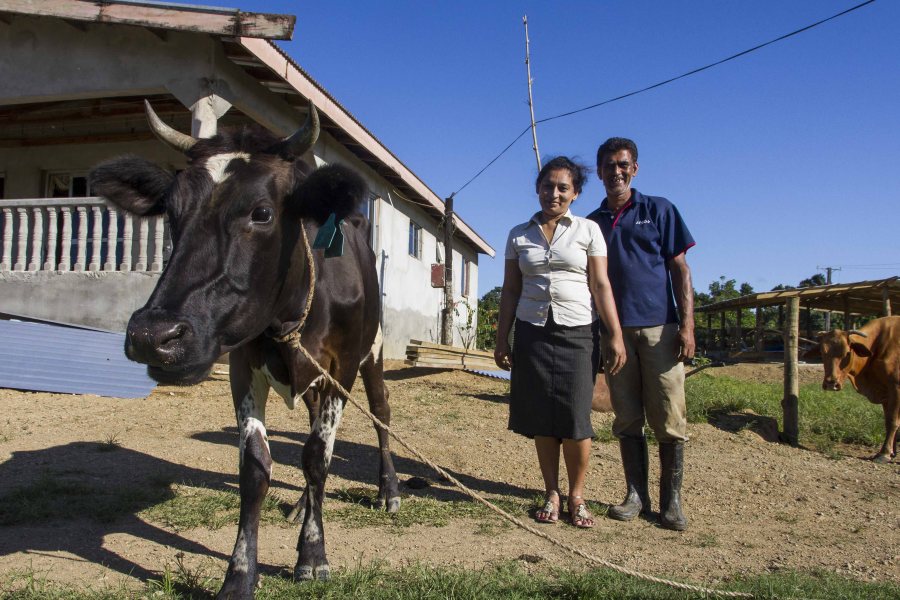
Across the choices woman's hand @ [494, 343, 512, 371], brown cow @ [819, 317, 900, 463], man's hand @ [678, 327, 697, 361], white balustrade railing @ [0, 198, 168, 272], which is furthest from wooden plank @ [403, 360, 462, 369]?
man's hand @ [678, 327, 697, 361]

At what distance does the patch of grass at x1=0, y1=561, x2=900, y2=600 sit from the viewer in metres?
2.61

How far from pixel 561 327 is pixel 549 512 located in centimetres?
106

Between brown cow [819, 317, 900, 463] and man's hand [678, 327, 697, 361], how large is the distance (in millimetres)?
4995

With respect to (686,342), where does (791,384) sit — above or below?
below

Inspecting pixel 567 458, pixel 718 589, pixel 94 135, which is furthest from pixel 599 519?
pixel 94 135

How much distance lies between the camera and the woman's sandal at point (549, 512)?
394 centimetres

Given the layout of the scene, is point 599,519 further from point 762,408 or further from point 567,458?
point 762,408

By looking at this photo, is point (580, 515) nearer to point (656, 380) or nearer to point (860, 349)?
point (656, 380)

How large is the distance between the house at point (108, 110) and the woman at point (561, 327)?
14.0 feet

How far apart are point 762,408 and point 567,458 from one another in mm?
5121

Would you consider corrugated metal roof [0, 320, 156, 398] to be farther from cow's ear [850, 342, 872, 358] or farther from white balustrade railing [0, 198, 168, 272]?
cow's ear [850, 342, 872, 358]

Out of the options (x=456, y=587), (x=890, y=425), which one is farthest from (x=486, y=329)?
(x=456, y=587)

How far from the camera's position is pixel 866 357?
8.03 meters

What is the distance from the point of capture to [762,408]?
8117 millimetres
